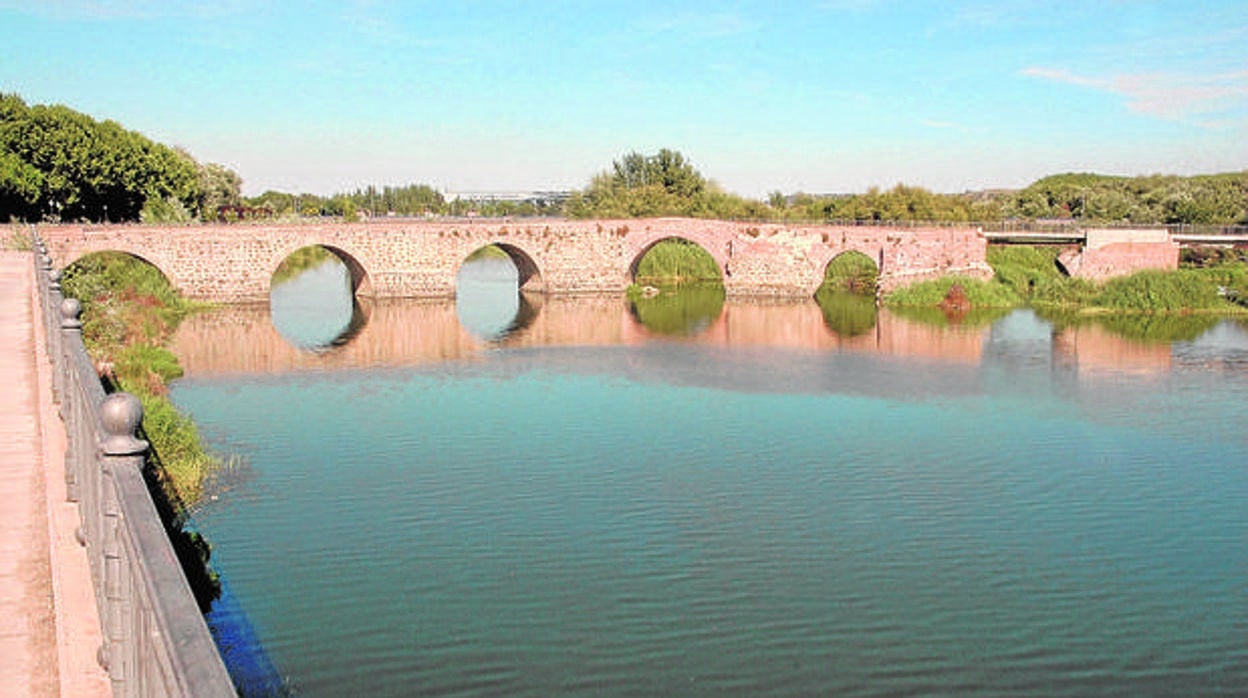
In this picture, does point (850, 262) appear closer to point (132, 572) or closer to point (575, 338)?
point (575, 338)

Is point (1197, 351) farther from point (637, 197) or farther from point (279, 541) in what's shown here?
point (637, 197)

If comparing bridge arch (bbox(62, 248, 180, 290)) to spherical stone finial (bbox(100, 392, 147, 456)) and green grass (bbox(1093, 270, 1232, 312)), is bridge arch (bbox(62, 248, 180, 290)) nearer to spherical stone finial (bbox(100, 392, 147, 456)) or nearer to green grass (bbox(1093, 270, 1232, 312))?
spherical stone finial (bbox(100, 392, 147, 456))

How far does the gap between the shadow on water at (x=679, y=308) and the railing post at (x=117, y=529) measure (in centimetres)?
2803

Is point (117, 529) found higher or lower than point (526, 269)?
lower

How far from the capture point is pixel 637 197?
181 ft

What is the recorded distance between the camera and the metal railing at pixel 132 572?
272 centimetres

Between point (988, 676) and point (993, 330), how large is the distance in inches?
1008

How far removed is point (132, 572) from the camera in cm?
354

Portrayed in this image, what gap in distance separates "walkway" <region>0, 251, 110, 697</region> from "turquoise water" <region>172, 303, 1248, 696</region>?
3.06m

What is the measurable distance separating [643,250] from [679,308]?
5.09m

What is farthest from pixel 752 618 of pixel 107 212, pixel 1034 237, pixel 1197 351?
pixel 107 212

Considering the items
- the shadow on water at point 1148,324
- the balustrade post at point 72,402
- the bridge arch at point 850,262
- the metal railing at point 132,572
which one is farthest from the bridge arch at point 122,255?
the metal railing at point 132,572

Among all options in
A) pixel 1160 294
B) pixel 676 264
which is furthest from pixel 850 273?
pixel 1160 294

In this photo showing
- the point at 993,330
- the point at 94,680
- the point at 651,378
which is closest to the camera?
the point at 94,680
